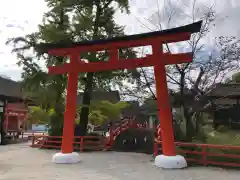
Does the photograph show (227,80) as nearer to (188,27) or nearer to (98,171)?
(188,27)

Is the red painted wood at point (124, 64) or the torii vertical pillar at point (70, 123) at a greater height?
the red painted wood at point (124, 64)

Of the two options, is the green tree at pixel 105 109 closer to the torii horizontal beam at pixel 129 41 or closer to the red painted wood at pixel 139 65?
the red painted wood at pixel 139 65

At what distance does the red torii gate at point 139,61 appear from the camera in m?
9.56

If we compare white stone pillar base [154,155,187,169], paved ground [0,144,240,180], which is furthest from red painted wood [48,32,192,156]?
paved ground [0,144,240,180]

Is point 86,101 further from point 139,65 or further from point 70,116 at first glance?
point 139,65

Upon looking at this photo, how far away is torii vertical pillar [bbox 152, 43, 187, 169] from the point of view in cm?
932

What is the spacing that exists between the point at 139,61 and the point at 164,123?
2538 millimetres

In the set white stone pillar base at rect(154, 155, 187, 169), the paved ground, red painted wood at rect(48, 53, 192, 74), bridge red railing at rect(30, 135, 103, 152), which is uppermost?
red painted wood at rect(48, 53, 192, 74)

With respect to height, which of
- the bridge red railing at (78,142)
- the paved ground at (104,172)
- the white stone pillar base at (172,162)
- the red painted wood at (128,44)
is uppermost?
the red painted wood at (128,44)

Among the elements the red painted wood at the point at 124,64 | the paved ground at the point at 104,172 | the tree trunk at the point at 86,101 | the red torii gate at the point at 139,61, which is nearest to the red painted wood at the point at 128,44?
the red torii gate at the point at 139,61

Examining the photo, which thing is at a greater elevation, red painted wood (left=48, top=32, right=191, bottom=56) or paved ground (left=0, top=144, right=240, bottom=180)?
red painted wood (left=48, top=32, right=191, bottom=56)

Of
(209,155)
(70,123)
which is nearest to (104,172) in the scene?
(70,123)

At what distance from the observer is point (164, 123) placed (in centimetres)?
967

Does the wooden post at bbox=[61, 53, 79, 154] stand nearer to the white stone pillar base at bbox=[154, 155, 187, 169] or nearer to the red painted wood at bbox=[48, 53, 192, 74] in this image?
the red painted wood at bbox=[48, 53, 192, 74]
